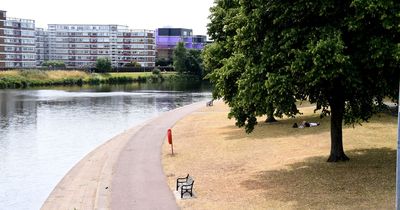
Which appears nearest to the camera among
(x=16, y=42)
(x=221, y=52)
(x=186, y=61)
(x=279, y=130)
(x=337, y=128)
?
(x=337, y=128)

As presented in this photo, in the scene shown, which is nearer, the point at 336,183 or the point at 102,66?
the point at 336,183

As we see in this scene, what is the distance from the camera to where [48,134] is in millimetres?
46781

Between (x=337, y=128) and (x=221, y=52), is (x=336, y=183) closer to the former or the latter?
(x=337, y=128)

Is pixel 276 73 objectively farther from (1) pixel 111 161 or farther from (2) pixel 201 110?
(2) pixel 201 110

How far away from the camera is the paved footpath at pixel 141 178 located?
19.8 m

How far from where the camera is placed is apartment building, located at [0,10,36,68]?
6368 inches

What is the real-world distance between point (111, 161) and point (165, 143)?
692cm

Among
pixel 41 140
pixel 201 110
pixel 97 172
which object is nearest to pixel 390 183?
pixel 97 172

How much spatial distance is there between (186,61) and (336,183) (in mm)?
147655

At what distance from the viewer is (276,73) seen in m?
19.3

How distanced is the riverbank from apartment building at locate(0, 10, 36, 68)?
27069 millimetres

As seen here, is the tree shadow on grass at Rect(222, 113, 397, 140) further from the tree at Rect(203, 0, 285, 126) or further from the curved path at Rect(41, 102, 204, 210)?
the curved path at Rect(41, 102, 204, 210)

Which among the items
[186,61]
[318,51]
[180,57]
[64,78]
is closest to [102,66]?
[180,57]

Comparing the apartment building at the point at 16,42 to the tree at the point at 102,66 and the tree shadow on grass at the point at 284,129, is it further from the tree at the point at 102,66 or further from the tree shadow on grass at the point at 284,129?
the tree shadow on grass at the point at 284,129
